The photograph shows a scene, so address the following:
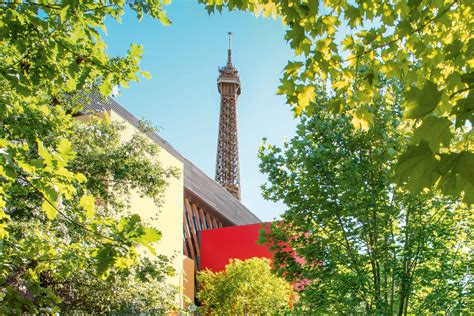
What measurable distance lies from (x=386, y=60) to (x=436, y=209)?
6.57 m

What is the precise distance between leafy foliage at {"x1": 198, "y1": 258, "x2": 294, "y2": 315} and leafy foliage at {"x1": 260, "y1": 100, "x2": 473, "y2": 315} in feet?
36.7

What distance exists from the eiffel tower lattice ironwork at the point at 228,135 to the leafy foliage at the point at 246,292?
4080cm

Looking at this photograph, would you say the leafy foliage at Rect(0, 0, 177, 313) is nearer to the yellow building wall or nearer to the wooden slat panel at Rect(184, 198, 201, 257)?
the yellow building wall

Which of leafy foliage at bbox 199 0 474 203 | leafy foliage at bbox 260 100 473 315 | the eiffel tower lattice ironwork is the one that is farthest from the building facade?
the eiffel tower lattice ironwork

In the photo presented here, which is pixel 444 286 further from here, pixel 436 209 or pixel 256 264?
pixel 256 264

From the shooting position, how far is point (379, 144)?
10016mm

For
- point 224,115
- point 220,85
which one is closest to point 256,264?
point 224,115

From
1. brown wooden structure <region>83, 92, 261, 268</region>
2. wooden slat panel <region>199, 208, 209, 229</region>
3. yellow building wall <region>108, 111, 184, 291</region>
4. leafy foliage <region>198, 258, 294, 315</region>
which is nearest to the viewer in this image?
yellow building wall <region>108, 111, 184, 291</region>

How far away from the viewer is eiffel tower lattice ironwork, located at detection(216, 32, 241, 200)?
211ft

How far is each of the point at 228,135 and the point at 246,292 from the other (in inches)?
1840

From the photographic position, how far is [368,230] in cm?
965

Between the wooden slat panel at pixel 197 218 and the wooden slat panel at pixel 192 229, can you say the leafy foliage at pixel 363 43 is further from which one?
the wooden slat panel at pixel 197 218

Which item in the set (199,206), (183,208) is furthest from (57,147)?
(199,206)

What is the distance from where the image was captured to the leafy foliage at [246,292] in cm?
2106
